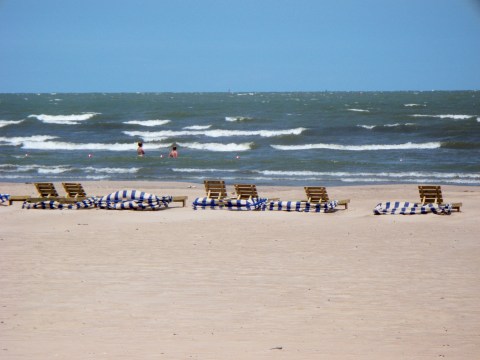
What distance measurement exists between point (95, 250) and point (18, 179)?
15483mm

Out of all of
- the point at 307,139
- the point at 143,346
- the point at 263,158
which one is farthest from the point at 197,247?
the point at 307,139

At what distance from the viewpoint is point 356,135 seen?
44562 mm

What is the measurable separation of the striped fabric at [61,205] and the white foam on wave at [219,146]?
21971 millimetres

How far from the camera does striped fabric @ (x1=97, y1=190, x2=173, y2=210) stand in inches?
669

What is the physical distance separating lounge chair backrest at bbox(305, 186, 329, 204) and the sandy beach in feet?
4.59

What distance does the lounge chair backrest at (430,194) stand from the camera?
664 inches

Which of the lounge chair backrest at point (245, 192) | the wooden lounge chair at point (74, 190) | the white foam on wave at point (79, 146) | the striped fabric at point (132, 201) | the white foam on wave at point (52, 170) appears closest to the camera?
the striped fabric at point (132, 201)

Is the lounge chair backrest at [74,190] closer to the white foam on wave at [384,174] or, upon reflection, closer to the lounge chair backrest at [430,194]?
the lounge chair backrest at [430,194]

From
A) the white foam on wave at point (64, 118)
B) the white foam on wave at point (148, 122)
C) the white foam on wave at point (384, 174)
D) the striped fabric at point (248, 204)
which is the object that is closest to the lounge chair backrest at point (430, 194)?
the striped fabric at point (248, 204)

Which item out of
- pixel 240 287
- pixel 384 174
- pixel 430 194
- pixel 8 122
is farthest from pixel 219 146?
pixel 240 287

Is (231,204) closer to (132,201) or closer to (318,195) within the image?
(318,195)

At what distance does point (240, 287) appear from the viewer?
31.7ft

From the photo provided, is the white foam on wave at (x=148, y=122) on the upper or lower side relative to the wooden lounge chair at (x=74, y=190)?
lower

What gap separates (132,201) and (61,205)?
5.34 ft
